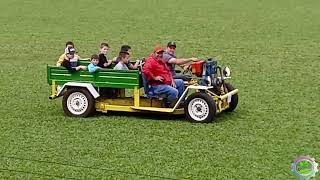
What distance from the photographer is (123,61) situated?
11.5 meters

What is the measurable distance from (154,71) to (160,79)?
0.14 m

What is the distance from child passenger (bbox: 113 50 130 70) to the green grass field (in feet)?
2.32

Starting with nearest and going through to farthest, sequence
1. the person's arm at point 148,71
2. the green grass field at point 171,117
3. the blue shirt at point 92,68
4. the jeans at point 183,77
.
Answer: the green grass field at point 171,117, the person's arm at point 148,71, the blue shirt at point 92,68, the jeans at point 183,77

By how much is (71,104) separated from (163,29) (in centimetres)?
1294

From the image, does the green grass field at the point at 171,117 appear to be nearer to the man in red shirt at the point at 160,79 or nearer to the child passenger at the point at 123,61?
the man in red shirt at the point at 160,79

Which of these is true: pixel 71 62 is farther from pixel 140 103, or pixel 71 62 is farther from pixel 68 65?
pixel 140 103

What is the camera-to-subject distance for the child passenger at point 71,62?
1118 cm

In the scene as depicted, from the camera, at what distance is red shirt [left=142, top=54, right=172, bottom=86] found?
35.7 feet

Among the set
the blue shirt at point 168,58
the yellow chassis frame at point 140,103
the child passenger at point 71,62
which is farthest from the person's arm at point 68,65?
the blue shirt at point 168,58

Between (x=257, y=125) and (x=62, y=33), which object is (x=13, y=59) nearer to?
(x=62, y=33)

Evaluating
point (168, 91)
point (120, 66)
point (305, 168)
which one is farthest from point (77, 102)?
→ point (305, 168)

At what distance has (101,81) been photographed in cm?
1108

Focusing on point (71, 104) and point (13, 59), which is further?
point (13, 59)

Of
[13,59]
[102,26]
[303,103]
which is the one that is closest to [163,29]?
[102,26]
